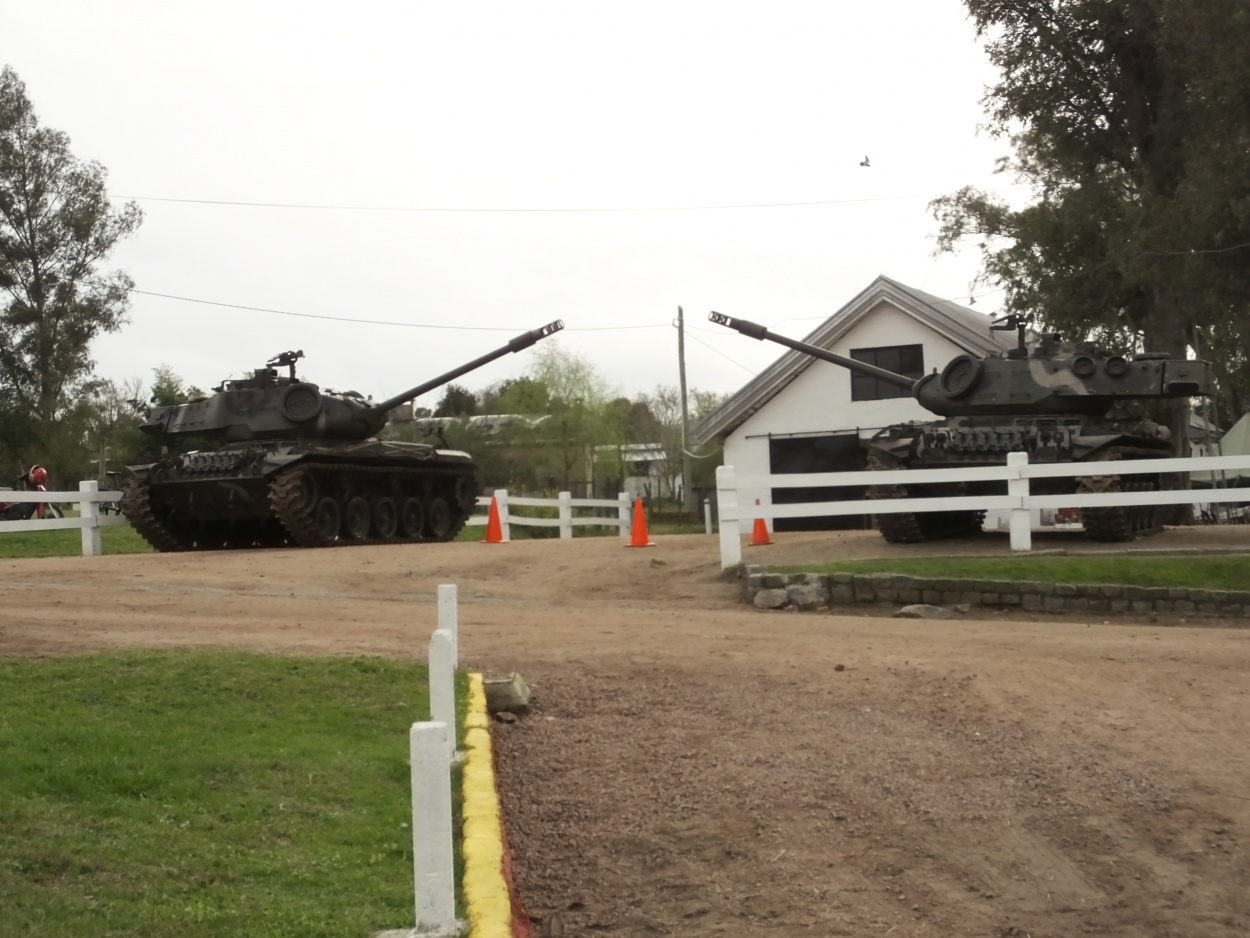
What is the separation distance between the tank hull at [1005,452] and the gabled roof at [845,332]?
14057 millimetres

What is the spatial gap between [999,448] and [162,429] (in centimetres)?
1383

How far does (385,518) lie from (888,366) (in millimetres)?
14328

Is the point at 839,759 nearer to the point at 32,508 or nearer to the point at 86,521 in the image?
the point at 86,521

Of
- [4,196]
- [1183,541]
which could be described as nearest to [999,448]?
[1183,541]

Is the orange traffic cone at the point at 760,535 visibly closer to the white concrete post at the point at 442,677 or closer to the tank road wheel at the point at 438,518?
the tank road wheel at the point at 438,518

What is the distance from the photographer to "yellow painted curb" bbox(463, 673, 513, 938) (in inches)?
186

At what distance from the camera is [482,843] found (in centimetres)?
561

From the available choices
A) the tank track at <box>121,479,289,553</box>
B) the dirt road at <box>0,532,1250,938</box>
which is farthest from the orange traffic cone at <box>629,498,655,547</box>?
the dirt road at <box>0,532,1250,938</box>

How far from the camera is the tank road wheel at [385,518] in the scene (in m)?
24.6

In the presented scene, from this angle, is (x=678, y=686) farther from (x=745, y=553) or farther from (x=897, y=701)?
(x=745, y=553)

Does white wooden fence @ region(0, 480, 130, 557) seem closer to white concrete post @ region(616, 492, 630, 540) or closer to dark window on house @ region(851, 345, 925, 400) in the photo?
white concrete post @ region(616, 492, 630, 540)

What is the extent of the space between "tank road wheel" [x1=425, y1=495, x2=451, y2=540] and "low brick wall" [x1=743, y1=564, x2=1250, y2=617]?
11965mm

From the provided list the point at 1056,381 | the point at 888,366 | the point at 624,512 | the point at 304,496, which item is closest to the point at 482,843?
the point at 1056,381

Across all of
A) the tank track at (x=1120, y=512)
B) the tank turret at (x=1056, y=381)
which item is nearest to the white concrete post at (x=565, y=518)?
the tank turret at (x=1056, y=381)
